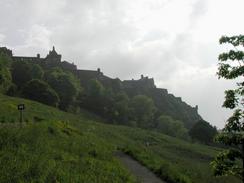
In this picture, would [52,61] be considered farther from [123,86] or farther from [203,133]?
[203,133]

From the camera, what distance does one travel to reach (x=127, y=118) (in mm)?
108125

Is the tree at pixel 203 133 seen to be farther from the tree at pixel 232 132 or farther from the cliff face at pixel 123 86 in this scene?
the tree at pixel 232 132

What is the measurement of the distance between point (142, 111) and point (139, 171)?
94349 mm

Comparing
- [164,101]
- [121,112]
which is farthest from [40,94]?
[164,101]

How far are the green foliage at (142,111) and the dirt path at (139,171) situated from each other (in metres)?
84.9

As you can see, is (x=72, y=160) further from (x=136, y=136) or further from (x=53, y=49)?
(x=53, y=49)

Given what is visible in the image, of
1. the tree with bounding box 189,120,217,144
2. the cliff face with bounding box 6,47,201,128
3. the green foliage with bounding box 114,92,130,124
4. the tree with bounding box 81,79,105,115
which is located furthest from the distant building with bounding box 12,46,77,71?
the tree with bounding box 189,120,217,144

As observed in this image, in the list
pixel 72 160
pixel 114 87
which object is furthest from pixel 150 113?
pixel 72 160

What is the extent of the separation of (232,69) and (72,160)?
11908 mm

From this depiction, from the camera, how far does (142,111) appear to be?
118750 mm

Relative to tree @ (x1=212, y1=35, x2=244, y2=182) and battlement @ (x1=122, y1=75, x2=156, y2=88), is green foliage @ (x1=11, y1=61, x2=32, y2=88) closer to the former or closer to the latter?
battlement @ (x1=122, y1=75, x2=156, y2=88)

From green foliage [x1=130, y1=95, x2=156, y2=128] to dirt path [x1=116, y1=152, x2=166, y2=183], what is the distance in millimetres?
84899

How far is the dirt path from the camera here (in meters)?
22.1

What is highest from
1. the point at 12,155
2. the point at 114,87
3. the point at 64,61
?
the point at 64,61
